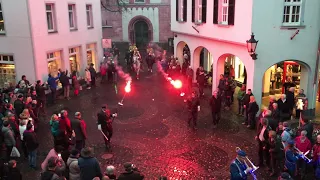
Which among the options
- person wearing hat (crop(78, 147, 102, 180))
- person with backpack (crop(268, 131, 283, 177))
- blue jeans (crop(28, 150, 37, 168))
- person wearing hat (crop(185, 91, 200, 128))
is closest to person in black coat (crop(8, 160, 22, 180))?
person wearing hat (crop(78, 147, 102, 180))

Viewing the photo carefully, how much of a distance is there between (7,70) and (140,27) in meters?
24.2

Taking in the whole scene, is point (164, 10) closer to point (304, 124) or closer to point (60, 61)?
point (60, 61)

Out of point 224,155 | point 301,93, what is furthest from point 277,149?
point 301,93

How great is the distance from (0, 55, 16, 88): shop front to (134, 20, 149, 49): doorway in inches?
938

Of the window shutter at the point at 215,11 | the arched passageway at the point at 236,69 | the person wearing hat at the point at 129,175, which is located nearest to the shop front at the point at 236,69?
the arched passageway at the point at 236,69

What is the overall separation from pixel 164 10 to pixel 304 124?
32.5 m

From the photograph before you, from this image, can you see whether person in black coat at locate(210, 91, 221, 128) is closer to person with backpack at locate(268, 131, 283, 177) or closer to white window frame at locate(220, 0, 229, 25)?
person with backpack at locate(268, 131, 283, 177)

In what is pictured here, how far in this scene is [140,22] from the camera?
42312mm

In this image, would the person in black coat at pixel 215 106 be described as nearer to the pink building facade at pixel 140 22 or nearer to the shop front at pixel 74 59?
the shop front at pixel 74 59

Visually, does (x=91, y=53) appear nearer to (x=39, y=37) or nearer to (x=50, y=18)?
(x=50, y=18)

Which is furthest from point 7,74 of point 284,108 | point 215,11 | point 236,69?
point 284,108

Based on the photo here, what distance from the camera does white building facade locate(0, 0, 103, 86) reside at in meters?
18.9

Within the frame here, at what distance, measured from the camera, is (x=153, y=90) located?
21.2 meters

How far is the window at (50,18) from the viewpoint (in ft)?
67.7
